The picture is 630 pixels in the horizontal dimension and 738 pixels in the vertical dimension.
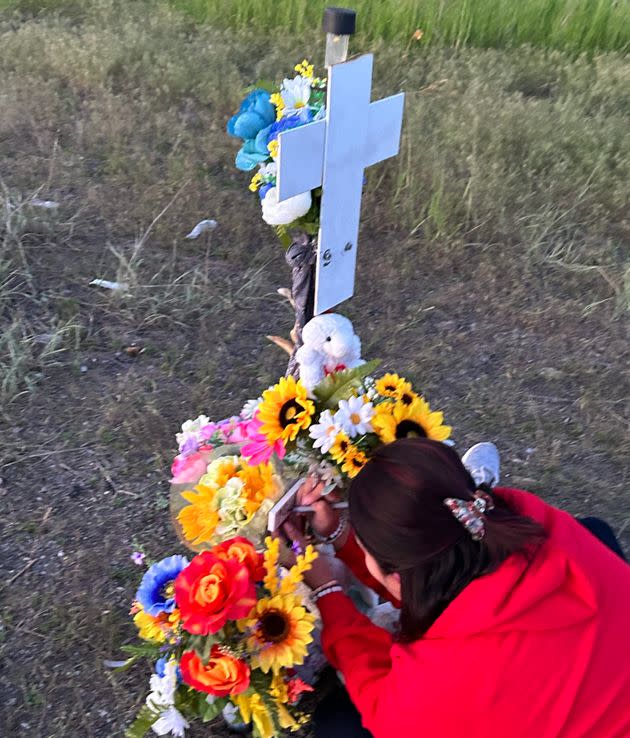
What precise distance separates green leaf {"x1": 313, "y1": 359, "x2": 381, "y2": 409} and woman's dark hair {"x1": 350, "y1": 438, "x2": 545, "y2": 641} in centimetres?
28

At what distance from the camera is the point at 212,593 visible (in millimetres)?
1452

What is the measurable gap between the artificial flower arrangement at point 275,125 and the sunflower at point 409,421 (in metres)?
0.55

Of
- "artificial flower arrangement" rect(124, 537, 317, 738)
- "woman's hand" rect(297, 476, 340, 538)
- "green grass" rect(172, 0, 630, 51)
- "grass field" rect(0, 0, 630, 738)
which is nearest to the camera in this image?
"artificial flower arrangement" rect(124, 537, 317, 738)

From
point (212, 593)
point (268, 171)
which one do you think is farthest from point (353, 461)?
point (268, 171)

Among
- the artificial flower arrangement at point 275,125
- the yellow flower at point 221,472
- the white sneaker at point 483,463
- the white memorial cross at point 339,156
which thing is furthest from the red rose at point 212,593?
the artificial flower arrangement at point 275,125

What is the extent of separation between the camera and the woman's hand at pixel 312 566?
170 cm

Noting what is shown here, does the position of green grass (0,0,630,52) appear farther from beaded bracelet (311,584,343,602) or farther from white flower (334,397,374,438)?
beaded bracelet (311,584,343,602)

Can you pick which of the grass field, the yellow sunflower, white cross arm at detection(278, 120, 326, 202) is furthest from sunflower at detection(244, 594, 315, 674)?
white cross arm at detection(278, 120, 326, 202)

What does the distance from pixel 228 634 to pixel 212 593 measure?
142 millimetres

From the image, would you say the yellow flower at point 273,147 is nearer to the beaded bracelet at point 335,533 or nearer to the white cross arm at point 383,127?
the white cross arm at point 383,127

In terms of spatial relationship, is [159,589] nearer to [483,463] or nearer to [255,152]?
[483,463]

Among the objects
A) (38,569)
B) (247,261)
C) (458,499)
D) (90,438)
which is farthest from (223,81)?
(458,499)

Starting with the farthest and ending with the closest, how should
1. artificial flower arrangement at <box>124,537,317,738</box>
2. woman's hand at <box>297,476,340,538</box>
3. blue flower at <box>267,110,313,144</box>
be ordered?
blue flower at <box>267,110,313,144</box>, woman's hand at <box>297,476,340,538</box>, artificial flower arrangement at <box>124,537,317,738</box>

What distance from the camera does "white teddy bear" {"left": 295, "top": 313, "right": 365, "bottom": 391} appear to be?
179 cm
